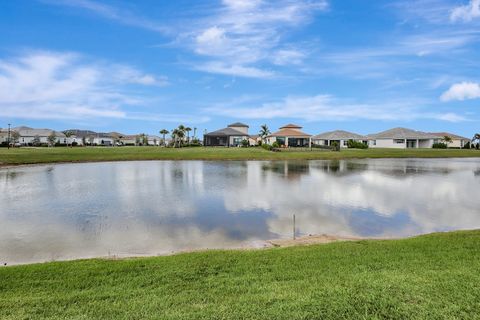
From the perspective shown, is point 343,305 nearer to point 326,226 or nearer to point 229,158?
point 326,226

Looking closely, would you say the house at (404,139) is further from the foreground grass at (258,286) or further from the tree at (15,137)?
the tree at (15,137)

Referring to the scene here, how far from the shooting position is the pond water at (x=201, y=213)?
1286 centimetres

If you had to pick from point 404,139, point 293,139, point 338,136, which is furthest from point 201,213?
point 404,139

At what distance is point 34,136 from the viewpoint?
12475 cm

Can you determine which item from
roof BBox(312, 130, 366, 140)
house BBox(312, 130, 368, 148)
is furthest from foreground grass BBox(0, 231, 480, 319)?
roof BBox(312, 130, 366, 140)

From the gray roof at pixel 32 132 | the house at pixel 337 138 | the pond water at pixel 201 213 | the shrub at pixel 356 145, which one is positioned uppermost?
the gray roof at pixel 32 132

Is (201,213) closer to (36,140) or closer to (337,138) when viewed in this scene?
(337,138)

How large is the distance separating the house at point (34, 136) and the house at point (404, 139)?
354 ft

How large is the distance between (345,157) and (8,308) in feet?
210

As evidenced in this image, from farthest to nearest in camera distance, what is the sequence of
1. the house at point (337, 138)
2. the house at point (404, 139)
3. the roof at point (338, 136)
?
the roof at point (338, 136) < the house at point (337, 138) < the house at point (404, 139)

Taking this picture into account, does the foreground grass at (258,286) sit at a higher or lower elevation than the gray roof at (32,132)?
lower

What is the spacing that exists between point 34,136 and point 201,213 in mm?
128242

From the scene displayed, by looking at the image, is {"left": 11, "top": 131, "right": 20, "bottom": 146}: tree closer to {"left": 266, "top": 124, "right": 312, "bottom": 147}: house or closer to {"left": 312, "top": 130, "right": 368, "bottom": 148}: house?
{"left": 266, "top": 124, "right": 312, "bottom": 147}: house

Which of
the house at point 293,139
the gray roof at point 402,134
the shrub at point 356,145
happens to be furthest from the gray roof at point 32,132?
the gray roof at point 402,134
